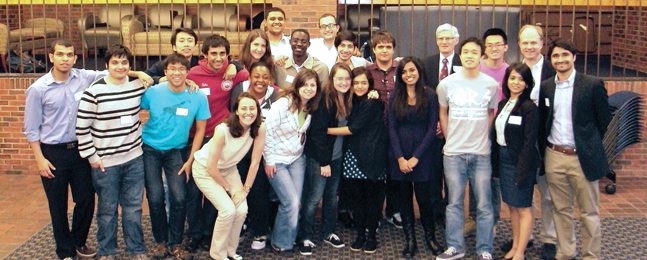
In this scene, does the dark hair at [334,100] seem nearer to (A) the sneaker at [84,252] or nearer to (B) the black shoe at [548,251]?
(B) the black shoe at [548,251]

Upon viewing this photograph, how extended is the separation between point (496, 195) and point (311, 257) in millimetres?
1496

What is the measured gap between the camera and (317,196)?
5.98 meters

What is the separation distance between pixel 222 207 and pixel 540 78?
258 centimetres

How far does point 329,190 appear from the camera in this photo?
19.8ft

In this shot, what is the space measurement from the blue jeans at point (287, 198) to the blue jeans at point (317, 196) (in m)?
0.09

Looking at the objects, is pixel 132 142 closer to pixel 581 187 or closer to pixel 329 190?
pixel 329 190

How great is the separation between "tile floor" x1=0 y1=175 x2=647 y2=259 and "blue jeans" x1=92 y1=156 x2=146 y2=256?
91cm

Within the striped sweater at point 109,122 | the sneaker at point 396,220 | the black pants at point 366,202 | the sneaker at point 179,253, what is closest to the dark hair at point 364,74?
the black pants at point 366,202

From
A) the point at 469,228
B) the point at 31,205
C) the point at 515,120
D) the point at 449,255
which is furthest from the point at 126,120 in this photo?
the point at 469,228

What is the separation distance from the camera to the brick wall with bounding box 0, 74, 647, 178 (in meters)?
8.14

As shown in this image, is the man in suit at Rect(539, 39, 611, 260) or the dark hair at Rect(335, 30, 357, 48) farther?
the dark hair at Rect(335, 30, 357, 48)

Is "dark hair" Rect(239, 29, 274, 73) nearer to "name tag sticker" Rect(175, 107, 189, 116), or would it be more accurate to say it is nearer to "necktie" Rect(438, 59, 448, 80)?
"name tag sticker" Rect(175, 107, 189, 116)

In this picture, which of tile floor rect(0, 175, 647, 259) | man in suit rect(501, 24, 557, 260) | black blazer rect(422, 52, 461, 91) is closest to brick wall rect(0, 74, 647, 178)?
tile floor rect(0, 175, 647, 259)

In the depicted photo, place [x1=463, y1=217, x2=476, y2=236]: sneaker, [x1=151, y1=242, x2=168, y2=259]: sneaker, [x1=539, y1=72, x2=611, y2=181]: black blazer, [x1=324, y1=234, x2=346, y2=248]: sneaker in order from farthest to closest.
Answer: [x1=463, y1=217, x2=476, y2=236]: sneaker
[x1=324, y1=234, x2=346, y2=248]: sneaker
[x1=151, y1=242, x2=168, y2=259]: sneaker
[x1=539, y1=72, x2=611, y2=181]: black blazer
